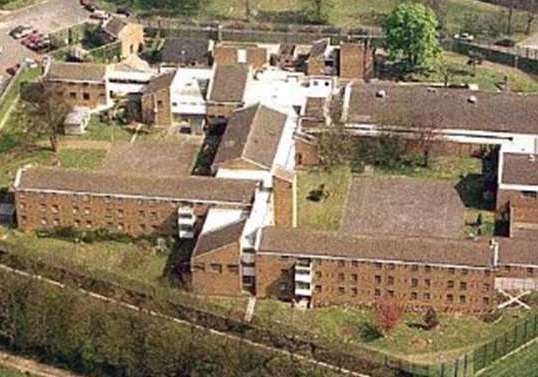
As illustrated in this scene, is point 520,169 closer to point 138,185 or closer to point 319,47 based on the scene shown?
point 138,185

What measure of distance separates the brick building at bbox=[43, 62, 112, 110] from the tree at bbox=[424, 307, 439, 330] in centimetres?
2286

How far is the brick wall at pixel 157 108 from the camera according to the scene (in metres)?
63.5

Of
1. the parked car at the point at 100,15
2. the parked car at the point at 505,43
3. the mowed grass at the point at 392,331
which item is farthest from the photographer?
the parked car at the point at 100,15

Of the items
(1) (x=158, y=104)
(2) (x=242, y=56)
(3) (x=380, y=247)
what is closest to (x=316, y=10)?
(2) (x=242, y=56)

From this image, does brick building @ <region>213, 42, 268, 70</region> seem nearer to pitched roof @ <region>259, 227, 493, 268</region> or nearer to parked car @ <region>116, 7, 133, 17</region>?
parked car @ <region>116, 7, 133, 17</region>

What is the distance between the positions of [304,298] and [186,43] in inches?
971

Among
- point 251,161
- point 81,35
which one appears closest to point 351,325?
point 251,161

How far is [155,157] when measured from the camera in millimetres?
60594

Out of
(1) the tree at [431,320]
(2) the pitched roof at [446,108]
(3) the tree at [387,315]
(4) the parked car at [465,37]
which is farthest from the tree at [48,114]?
(4) the parked car at [465,37]

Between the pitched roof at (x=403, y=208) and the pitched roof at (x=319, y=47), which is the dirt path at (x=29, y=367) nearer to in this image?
the pitched roof at (x=403, y=208)

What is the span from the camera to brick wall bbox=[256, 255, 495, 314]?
49.1m

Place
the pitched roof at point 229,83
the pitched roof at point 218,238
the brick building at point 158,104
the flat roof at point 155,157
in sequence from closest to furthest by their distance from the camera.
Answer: the pitched roof at point 218,238 → the flat roof at point 155,157 → the pitched roof at point 229,83 → the brick building at point 158,104

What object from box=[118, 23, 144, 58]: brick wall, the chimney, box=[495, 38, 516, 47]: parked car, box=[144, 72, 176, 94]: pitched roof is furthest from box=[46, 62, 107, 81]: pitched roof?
the chimney

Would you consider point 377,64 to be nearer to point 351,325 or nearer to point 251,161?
point 251,161
